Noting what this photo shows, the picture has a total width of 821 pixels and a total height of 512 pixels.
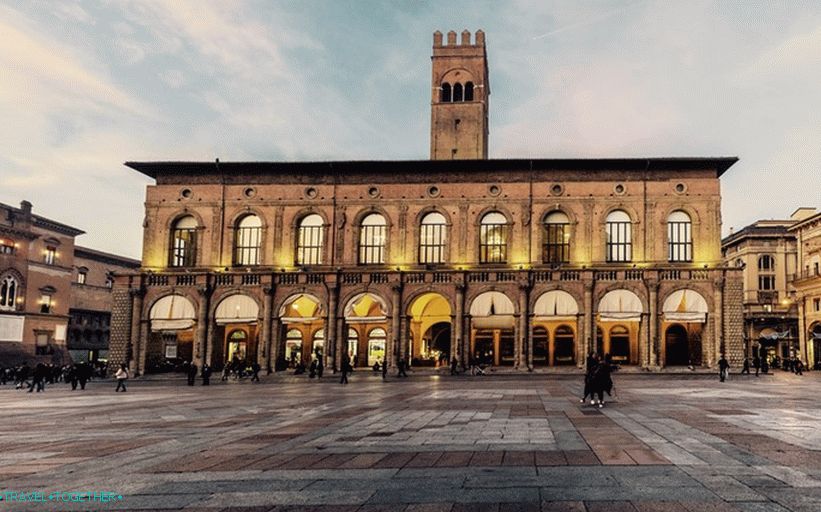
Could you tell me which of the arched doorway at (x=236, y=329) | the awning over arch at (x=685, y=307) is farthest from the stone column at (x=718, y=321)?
the arched doorway at (x=236, y=329)

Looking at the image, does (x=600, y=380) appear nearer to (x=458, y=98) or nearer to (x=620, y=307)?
(x=620, y=307)

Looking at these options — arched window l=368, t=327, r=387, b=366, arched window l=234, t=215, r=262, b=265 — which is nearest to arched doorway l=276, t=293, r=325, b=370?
arched window l=368, t=327, r=387, b=366

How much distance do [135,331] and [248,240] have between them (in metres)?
10.7

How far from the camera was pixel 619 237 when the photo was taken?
1884 inches

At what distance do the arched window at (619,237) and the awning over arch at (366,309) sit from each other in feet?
56.0

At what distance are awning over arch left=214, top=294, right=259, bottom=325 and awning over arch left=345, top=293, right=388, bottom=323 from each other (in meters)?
7.05

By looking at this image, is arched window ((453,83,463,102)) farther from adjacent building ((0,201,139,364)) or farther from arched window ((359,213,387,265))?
adjacent building ((0,201,139,364))

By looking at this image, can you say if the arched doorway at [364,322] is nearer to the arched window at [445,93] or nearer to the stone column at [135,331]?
the stone column at [135,331]

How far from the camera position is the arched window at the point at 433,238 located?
4878 cm

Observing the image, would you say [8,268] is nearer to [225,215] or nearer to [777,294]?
[225,215]

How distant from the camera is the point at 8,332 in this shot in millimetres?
62875

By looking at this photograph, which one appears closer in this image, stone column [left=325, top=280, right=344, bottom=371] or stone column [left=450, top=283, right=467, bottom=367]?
stone column [left=450, top=283, right=467, bottom=367]

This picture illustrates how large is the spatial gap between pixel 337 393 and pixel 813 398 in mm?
18805

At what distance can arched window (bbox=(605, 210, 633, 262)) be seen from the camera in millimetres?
47656
